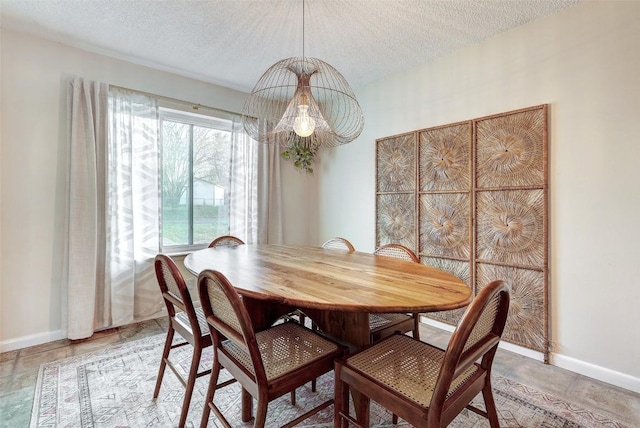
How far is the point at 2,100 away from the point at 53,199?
0.78 m

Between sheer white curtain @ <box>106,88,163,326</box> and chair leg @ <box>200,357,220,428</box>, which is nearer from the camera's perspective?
chair leg @ <box>200,357,220,428</box>

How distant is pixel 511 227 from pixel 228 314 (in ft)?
7.18

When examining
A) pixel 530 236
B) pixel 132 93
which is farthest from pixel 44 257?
pixel 530 236

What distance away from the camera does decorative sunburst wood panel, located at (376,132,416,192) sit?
9.79 feet

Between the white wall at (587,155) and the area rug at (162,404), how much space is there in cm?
59

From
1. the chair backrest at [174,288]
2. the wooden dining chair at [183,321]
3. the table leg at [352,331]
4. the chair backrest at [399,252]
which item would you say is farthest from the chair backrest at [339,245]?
the chair backrest at [174,288]

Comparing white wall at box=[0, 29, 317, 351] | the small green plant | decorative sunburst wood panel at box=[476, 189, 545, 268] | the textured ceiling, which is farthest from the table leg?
the small green plant

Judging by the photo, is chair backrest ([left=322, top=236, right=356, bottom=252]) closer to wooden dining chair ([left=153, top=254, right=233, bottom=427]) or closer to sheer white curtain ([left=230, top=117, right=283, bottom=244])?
wooden dining chair ([left=153, top=254, right=233, bottom=427])

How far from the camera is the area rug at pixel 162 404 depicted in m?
1.59

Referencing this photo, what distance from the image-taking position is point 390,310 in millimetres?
1042

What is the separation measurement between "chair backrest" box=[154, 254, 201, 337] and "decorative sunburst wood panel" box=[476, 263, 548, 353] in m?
2.23

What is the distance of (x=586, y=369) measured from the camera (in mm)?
2039

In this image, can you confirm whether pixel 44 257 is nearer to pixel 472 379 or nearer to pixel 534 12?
pixel 472 379

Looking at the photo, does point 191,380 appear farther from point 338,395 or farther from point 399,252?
point 399,252
